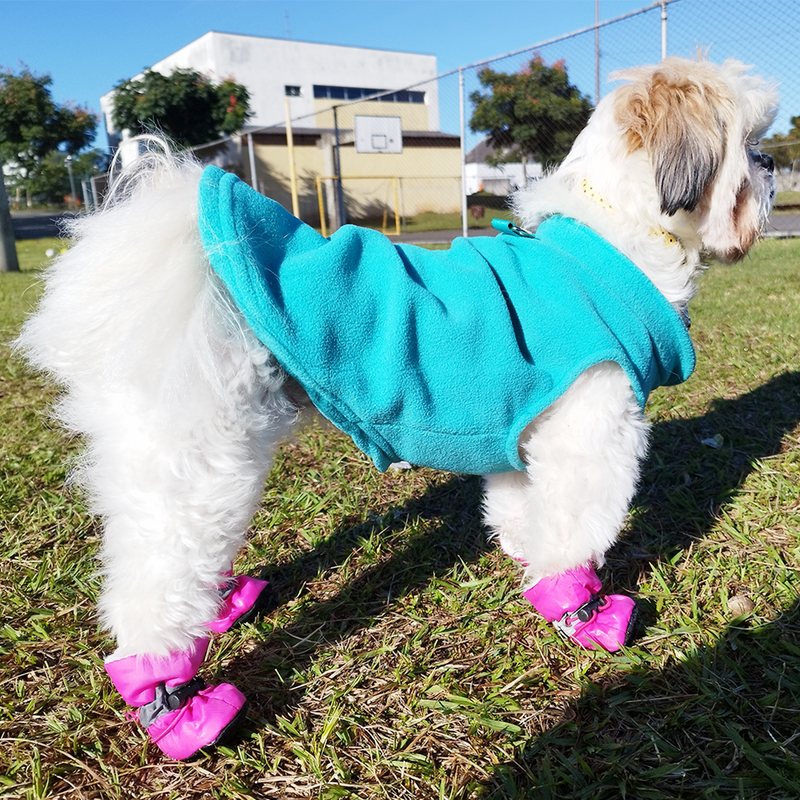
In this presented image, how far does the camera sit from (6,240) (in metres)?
12.0

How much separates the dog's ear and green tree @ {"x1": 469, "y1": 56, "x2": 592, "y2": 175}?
23.5 feet

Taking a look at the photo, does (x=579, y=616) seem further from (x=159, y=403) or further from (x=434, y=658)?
(x=159, y=403)

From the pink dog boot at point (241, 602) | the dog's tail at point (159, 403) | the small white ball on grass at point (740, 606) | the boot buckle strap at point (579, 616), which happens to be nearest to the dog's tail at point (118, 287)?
the dog's tail at point (159, 403)

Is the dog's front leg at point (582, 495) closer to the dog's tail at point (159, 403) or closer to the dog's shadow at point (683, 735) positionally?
the dog's shadow at point (683, 735)

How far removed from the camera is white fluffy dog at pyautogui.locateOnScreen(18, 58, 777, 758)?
4.92 feet

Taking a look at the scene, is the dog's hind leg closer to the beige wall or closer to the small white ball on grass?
the small white ball on grass

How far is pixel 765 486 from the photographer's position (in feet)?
9.02

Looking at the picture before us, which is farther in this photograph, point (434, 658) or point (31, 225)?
point (31, 225)

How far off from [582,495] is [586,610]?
38 cm

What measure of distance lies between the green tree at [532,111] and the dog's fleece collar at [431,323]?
295 inches

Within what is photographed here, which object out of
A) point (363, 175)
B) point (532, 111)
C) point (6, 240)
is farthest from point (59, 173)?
point (532, 111)

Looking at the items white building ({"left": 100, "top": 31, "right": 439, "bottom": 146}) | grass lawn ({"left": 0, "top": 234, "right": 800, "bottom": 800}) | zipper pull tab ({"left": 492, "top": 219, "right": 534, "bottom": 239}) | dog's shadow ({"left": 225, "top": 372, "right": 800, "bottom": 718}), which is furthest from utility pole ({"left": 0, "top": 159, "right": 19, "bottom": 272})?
white building ({"left": 100, "top": 31, "right": 439, "bottom": 146})

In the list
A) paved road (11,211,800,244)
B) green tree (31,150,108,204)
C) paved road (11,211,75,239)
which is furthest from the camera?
green tree (31,150,108,204)

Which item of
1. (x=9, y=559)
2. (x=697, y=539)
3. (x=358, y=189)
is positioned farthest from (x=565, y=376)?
(x=358, y=189)
